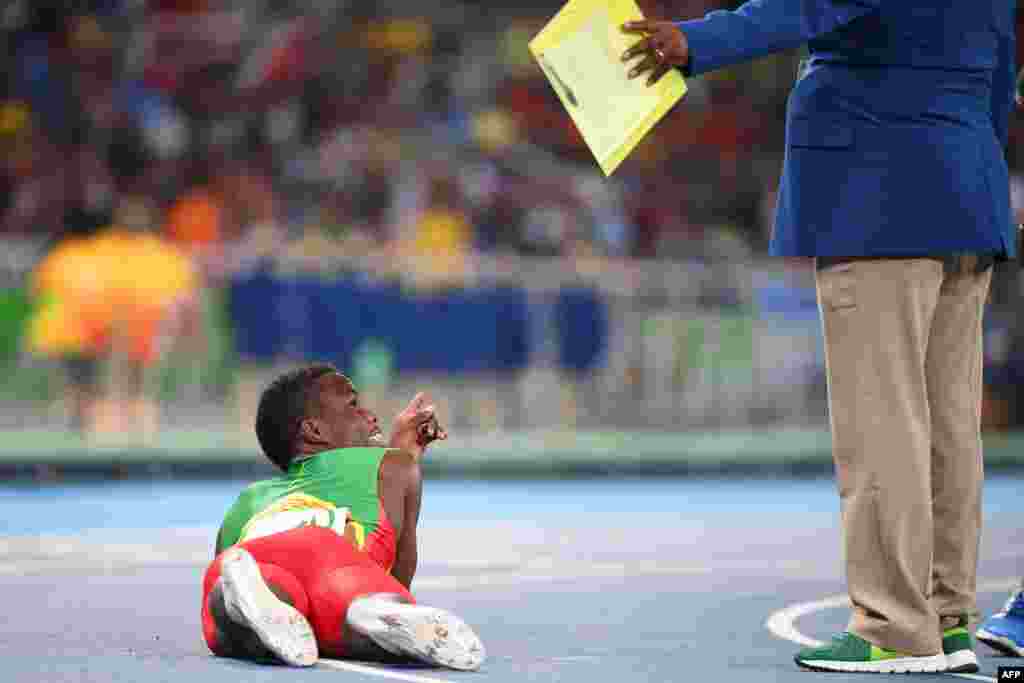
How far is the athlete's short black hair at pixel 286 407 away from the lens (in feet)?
16.8

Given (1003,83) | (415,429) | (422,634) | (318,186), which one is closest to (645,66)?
(1003,83)

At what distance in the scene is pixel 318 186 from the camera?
16.3m

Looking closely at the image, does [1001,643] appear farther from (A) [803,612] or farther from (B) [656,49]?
(B) [656,49]

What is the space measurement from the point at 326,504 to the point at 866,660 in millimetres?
1379

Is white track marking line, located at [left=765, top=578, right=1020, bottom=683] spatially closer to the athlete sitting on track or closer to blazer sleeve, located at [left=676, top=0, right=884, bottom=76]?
the athlete sitting on track

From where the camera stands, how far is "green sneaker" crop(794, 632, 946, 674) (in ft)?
14.8

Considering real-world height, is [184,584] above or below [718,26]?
below

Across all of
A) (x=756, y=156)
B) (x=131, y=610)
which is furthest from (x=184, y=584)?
(x=756, y=156)

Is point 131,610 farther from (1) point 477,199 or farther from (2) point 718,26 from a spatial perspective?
(1) point 477,199

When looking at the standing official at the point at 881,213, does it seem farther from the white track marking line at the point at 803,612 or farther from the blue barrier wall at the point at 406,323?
the blue barrier wall at the point at 406,323

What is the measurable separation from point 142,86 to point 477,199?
10.0 feet

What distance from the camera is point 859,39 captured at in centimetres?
463

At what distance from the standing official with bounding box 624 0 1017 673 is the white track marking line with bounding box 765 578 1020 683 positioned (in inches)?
12.4

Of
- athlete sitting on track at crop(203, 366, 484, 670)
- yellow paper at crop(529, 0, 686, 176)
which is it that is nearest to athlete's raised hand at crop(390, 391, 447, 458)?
athlete sitting on track at crop(203, 366, 484, 670)
